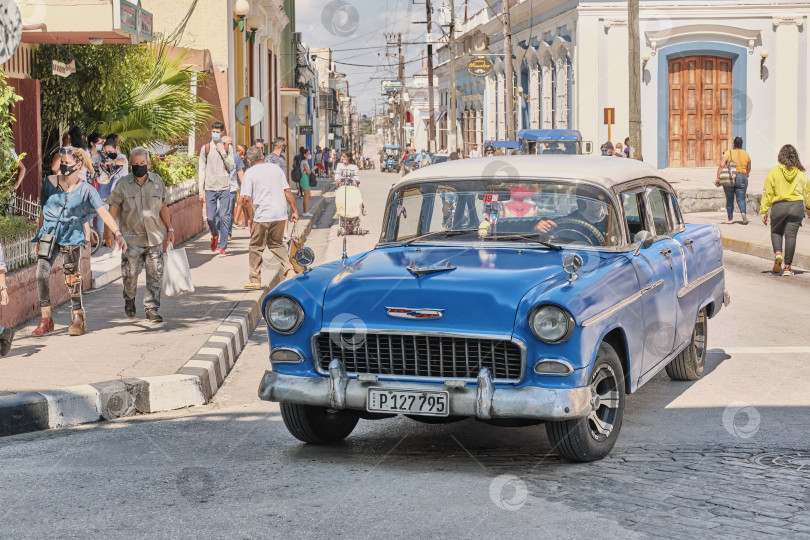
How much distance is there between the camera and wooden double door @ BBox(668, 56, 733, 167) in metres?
40.0

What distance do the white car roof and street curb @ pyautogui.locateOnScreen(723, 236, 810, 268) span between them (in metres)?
9.56

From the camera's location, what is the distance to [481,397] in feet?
19.0

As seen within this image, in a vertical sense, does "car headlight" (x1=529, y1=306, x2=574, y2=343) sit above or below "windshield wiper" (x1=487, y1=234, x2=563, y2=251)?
below

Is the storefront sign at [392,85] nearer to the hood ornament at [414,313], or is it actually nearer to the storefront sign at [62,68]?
the storefront sign at [62,68]

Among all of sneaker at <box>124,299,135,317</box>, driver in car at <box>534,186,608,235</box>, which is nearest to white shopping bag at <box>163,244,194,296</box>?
sneaker at <box>124,299,135,317</box>

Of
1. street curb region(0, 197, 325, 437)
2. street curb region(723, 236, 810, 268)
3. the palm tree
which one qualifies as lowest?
street curb region(0, 197, 325, 437)

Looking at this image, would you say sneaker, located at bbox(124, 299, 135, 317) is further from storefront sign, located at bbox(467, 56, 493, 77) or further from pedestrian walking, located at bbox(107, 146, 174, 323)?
storefront sign, located at bbox(467, 56, 493, 77)

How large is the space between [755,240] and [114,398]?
44.7 ft

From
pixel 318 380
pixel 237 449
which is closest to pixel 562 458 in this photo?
pixel 318 380

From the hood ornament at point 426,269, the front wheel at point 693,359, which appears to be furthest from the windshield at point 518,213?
the front wheel at point 693,359

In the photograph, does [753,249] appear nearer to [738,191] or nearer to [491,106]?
[738,191]

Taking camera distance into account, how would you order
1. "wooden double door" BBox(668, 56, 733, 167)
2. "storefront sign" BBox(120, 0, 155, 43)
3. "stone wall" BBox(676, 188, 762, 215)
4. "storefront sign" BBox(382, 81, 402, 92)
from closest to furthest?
1. "storefront sign" BBox(120, 0, 155, 43)
2. "stone wall" BBox(676, 188, 762, 215)
3. "wooden double door" BBox(668, 56, 733, 167)
4. "storefront sign" BBox(382, 81, 402, 92)

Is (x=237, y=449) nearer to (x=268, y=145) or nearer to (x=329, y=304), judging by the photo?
(x=329, y=304)

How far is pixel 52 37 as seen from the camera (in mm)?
16750
